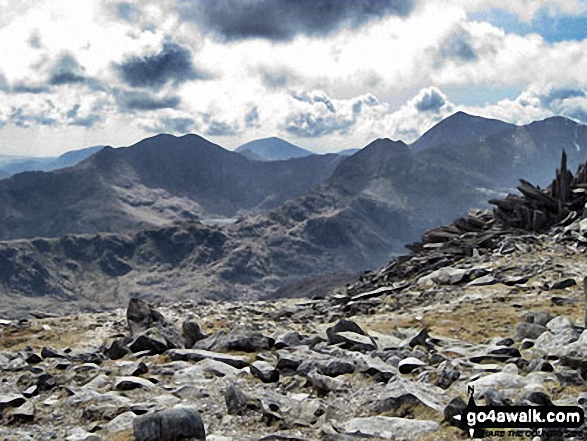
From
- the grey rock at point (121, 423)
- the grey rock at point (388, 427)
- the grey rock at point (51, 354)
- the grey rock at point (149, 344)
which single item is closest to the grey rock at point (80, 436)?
the grey rock at point (121, 423)

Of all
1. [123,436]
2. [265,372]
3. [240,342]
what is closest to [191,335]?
[240,342]

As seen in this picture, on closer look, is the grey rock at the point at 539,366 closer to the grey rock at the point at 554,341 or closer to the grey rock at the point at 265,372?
the grey rock at the point at 554,341

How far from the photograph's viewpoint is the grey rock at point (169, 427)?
11109 millimetres

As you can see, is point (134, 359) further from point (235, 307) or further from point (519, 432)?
point (235, 307)

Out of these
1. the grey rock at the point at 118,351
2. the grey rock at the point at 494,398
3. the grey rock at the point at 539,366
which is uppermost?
the grey rock at the point at 494,398

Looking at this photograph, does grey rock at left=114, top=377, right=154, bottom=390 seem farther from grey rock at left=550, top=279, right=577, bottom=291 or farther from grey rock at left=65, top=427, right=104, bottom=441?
grey rock at left=550, top=279, right=577, bottom=291

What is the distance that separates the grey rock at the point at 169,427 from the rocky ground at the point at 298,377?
0.02 metres

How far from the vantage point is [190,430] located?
441 inches

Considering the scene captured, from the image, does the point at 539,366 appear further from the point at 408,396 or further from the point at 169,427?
the point at 169,427

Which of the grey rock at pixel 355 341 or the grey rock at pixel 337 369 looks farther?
the grey rock at pixel 355 341

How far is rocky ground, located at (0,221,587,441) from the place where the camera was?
39.3ft

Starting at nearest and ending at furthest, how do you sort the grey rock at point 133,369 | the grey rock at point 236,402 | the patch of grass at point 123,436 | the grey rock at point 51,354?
the patch of grass at point 123,436
the grey rock at point 236,402
the grey rock at point 133,369
the grey rock at point 51,354

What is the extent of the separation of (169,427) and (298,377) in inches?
202

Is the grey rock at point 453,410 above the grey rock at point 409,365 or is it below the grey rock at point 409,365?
above
